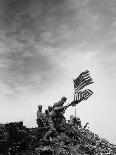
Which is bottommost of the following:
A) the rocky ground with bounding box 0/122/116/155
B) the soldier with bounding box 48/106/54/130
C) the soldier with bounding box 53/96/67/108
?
the rocky ground with bounding box 0/122/116/155

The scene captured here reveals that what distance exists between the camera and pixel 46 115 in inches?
764

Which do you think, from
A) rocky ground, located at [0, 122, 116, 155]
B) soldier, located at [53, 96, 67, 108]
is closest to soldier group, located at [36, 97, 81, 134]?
soldier, located at [53, 96, 67, 108]

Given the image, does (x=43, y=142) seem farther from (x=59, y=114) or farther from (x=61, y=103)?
(x=61, y=103)

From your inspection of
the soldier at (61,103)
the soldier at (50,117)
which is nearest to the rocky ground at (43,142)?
the soldier at (50,117)

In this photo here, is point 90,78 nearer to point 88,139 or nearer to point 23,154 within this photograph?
point 88,139

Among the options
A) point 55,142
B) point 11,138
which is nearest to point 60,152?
point 55,142

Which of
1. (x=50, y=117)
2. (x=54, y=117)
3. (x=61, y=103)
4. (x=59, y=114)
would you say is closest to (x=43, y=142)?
(x=50, y=117)

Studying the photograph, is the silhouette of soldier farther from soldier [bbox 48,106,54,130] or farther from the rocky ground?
the rocky ground

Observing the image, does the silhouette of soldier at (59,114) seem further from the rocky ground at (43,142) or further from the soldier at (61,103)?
the rocky ground at (43,142)

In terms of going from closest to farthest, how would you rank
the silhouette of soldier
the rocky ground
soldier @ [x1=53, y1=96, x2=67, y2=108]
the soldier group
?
the rocky ground → the soldier group → the silhouette of soldier → soldier @ [x1=53, y1=96, x2=67, y2=108]

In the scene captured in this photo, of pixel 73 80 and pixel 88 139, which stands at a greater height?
pixel 73 80

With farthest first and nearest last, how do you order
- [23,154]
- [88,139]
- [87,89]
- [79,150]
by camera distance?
[87,89] < [88,139] < [79,150] < [23,154]

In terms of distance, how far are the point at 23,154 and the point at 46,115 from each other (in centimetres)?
437

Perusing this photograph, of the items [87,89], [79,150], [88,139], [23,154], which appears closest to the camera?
[23,154]
